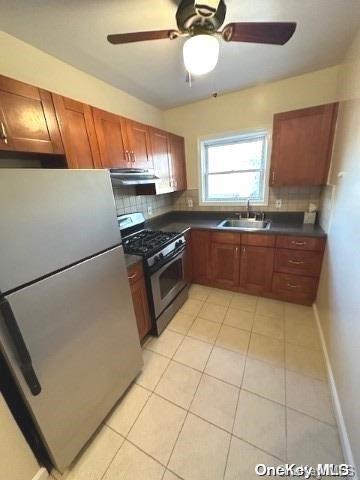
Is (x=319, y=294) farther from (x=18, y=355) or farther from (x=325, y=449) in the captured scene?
(x=18, y=355)

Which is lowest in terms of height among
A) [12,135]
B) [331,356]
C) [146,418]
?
[146,418]

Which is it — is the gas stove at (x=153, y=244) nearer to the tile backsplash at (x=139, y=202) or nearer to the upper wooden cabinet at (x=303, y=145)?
the tile backsplash at (x=139, y=202)

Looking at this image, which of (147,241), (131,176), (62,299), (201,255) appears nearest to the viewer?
(62,299)

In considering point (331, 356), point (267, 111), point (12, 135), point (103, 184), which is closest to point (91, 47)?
point (12, 135)

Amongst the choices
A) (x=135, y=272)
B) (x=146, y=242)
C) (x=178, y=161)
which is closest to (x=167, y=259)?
(x=146, y=242)

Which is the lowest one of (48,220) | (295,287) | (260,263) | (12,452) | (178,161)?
(295,287)

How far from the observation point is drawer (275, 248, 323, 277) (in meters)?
2.11

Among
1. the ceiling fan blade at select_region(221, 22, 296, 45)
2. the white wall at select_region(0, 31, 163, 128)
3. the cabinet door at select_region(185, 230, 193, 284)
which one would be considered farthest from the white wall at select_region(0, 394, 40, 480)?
the ceiling fan blade at select_region(221, 22, 296, 45)

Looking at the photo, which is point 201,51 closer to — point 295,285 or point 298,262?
point 298,262

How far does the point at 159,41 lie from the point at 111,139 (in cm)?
79

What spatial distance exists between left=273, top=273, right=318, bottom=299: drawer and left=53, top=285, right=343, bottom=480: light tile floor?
290 millimetres

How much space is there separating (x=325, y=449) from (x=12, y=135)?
101 inches

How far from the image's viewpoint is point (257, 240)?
233 centimetres

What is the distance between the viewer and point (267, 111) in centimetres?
239
